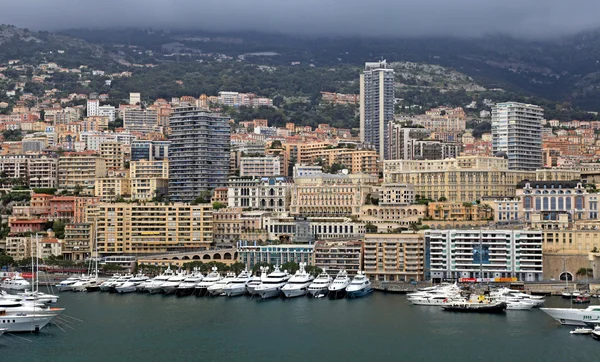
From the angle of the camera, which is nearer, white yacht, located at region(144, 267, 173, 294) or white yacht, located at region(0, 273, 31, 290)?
white yacht, located at region(0, 273, 31, 290)

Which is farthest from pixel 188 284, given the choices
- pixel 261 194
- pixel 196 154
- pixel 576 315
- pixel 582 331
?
pixel 582 331

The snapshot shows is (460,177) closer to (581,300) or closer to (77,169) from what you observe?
(581,300)

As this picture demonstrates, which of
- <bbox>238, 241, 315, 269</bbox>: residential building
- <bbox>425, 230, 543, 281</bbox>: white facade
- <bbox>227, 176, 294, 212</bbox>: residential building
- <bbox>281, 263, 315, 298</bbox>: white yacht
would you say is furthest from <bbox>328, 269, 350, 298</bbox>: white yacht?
<bbox>227, 176, 294, 212</bbox>: residential building

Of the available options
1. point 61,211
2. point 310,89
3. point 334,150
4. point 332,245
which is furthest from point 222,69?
point 332,245

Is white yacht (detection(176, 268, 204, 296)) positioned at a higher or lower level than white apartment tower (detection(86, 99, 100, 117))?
lower

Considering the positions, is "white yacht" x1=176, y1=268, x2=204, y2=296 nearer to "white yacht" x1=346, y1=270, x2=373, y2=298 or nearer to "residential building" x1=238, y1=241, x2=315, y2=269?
"residential building" x1=238, y1=241, x2=315, y2=269

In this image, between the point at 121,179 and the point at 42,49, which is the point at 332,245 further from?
the point at 42,49

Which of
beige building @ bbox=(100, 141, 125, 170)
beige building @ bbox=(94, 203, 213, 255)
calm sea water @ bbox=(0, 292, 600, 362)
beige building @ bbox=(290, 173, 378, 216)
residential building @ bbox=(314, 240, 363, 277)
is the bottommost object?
calm sea water @ bbox=(0, 292, 600, 362)
